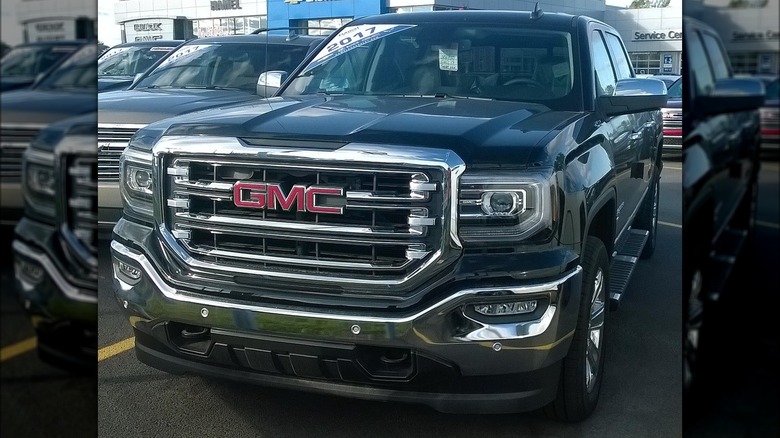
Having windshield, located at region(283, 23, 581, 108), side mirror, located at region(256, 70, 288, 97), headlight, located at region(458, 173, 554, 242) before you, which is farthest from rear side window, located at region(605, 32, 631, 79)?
side mirror, located at region(256, 70, 288, 97)

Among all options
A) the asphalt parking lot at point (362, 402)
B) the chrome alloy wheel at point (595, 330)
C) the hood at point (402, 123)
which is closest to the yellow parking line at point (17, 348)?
the asphalt parking lot at point (362, 402)

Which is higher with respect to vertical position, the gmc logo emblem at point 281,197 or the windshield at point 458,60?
the windshield at point 458,60

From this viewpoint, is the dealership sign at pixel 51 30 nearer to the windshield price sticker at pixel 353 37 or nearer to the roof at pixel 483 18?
the windshield price sticker at pixel 353 37

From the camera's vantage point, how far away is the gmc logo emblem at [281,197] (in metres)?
2.84

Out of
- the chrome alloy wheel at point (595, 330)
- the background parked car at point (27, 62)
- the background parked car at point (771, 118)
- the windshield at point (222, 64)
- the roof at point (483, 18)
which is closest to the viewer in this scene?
the background parked car at point (771, 118)

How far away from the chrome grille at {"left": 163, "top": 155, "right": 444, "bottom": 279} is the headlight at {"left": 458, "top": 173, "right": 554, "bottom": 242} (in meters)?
0.08

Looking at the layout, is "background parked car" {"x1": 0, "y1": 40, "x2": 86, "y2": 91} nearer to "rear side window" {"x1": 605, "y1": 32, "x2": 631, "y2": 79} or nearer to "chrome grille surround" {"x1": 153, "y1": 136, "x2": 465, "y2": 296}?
"chrome grille surround" {"x1": 153, "y1": 136, "x2": 465, "y2": 296}

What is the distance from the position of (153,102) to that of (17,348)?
85cm

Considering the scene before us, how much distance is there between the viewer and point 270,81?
3.14 meters

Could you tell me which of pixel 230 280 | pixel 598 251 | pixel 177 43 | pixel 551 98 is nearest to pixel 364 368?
pixel 230 280

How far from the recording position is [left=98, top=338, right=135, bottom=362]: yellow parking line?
323 cm

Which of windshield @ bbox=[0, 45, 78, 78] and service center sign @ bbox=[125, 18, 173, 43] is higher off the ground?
service center sign @ bbox=[125, 18, 173, 43]

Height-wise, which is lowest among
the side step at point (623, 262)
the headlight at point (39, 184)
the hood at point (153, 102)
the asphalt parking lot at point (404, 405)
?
the asphalt parking lot at point (404, 405)

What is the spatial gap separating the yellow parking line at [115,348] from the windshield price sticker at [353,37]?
3.48 ft
